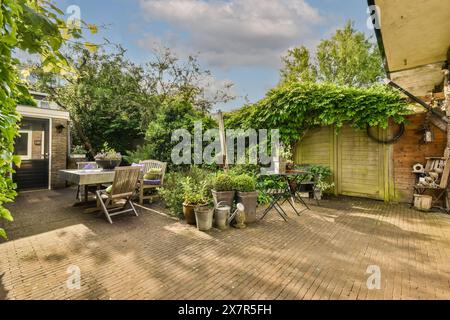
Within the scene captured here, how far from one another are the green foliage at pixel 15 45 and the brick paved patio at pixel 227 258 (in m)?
1.51

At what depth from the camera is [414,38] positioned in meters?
4.86

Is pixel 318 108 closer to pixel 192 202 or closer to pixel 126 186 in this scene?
pixel 192 202

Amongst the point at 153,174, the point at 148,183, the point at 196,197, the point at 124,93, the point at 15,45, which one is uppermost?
the point at 124,93

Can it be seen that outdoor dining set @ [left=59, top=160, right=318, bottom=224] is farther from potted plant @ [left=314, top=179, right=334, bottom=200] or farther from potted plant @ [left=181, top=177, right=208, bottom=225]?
potted plant @ [left=181, top=177, right=208, bottom=225]

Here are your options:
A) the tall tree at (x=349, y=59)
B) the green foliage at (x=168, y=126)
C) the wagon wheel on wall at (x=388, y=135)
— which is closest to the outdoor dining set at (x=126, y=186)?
the green foliage at (x=168, y=126)

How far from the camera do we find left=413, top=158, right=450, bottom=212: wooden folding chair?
509cm

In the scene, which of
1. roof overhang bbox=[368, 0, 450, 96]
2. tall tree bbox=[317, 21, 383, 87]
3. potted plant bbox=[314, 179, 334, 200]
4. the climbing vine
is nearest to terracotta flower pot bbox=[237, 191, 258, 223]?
potted plant bbox=[314, 179, 334, 200]

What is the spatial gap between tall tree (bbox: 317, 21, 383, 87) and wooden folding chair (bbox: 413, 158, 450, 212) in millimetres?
14309

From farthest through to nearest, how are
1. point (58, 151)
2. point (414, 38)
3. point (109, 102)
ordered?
point (109, 102), point (58, 151), point (414, 38)

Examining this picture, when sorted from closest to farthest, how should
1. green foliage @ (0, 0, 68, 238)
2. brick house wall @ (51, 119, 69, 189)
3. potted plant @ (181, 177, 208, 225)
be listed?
green foliage @ (0, 0, 68, 238), potted plant @ (181, 177, 208, 225), brick house wall @ (51, 119, 69, 189)

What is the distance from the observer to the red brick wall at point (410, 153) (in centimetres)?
554

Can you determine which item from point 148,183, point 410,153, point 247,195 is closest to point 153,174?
point 148,183

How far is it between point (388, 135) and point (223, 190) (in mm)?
4847

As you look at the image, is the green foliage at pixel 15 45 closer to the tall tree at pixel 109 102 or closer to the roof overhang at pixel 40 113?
the roof overhang at pixel 40 113
